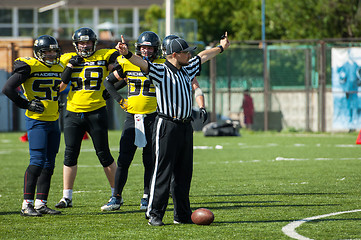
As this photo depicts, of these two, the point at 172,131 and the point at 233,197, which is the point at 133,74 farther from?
the point at 233,197

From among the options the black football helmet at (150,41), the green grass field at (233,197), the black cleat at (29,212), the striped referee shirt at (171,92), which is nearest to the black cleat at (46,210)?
the black cleat at (29,212)

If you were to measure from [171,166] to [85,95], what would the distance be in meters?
1.91

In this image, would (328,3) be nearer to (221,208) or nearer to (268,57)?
(268,57)

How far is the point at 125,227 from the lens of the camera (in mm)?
6809

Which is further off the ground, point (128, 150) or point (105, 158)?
point (128, 150)

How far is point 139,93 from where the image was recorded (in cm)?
818

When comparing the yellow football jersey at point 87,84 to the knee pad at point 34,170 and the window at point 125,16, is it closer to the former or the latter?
the knee pad at point 34,170

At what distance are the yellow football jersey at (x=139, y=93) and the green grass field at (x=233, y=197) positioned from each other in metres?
1.21

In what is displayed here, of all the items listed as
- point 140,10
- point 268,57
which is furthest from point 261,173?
point 140,10

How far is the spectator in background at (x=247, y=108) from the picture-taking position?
23016 millimetres

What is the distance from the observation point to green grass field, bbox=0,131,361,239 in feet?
21.4

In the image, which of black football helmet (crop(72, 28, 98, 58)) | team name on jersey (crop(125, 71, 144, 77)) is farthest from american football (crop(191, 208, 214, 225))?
black football helmet (crop(72, 28, 98, 58))

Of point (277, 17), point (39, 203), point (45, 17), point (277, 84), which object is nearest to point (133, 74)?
point (39, 203)

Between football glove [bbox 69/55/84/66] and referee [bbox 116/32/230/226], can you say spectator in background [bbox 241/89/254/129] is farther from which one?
referee [bbox 116/32/230/226]
